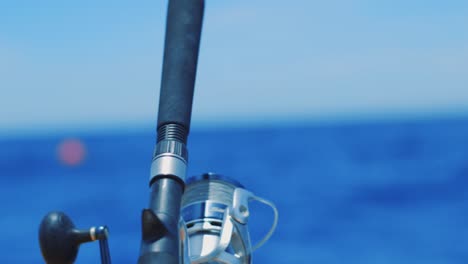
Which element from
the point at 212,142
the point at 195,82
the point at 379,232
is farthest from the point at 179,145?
the point at 212,142

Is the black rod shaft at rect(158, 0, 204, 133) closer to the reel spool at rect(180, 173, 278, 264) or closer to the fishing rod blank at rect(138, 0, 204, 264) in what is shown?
the fishing rod blank at rect(138, 0, 204, 264)

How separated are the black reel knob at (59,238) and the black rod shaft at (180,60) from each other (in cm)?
18

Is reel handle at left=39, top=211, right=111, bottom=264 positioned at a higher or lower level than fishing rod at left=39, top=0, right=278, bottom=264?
lower

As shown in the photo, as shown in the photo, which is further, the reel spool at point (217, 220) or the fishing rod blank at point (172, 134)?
the reel spool at point (217, 220)

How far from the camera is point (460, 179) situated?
5691 millimetres

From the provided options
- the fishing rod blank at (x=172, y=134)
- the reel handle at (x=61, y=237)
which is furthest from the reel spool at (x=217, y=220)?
the reel handle at (x=61, y=237)

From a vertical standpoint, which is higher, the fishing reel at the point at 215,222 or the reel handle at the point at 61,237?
the fishing reel at the point at 215,222

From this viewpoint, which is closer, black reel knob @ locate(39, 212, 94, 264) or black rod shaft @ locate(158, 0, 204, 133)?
black reel knob @ locate(39, 212, 94, 264)

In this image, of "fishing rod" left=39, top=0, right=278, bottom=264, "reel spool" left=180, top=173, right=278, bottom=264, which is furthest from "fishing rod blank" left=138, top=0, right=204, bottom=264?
"reel spool" left=180, top=173, right=278, bottom=264

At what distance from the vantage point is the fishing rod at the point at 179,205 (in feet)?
2.23

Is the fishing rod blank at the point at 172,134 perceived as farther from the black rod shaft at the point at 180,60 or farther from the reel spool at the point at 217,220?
the reel spool at the point at 217,220

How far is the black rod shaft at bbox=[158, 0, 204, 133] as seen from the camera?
0.84 meters

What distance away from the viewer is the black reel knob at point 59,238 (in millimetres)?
662

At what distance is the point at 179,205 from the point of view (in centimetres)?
75
